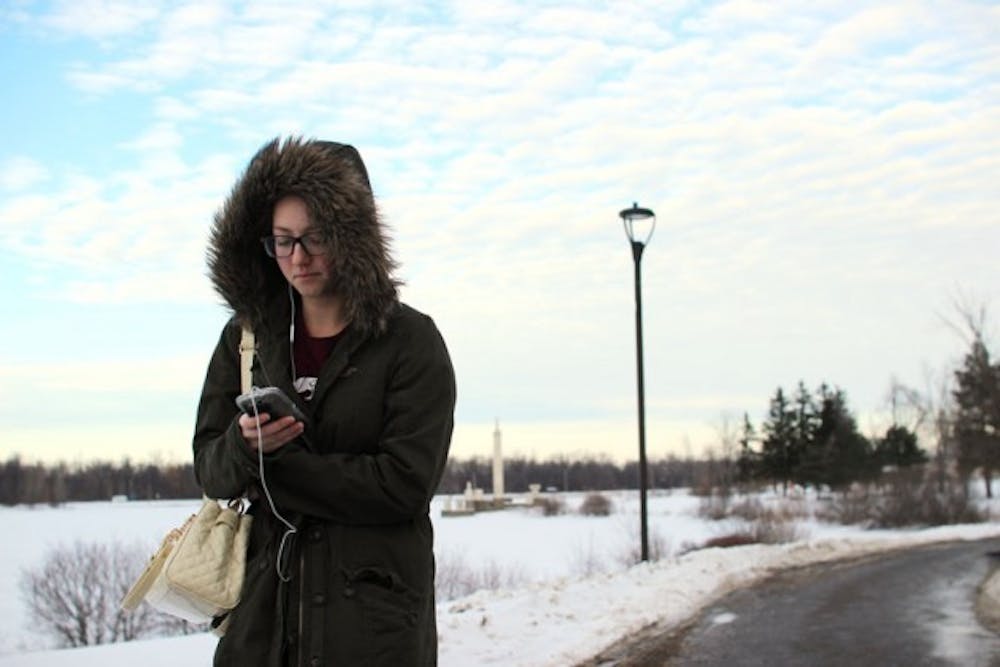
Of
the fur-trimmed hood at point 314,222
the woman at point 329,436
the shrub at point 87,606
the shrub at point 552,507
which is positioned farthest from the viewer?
the shrub at point 552,507

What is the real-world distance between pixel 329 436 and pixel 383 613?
452mm

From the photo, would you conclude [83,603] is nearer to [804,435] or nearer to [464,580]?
[464,580]

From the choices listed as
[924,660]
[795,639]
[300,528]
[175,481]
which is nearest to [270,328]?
[300,528]

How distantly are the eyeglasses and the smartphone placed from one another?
44 centimetres

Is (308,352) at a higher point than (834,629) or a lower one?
higher

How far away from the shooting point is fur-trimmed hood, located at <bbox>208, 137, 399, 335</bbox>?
273 centimetres

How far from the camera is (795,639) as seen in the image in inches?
397

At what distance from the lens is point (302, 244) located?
2.74 metres

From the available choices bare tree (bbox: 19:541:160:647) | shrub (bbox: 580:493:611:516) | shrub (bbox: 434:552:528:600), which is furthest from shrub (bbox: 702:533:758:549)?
shrub (bbox: 580:493:611:516)

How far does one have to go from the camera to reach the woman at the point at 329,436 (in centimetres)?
254

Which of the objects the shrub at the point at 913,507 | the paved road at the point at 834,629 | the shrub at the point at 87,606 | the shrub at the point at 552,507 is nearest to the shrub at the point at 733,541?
the paved road at the point at 834,629

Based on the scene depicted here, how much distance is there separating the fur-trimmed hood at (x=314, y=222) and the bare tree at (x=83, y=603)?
53.6 ft

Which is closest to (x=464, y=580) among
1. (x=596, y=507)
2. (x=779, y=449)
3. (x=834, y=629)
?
(x=834, y=629)

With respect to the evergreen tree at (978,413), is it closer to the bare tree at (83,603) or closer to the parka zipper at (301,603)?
the bare tree at (83,603)
